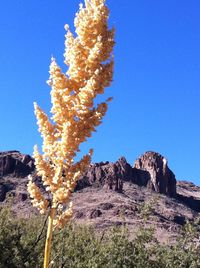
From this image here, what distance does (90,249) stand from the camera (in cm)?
3828

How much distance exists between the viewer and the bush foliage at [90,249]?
109 feet

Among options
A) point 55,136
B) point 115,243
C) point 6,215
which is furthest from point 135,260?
point 55,136

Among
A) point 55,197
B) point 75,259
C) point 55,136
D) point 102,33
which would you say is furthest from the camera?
point 75,259

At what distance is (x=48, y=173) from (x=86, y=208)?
16854cm

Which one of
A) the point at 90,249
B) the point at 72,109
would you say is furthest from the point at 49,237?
the point at 90,249

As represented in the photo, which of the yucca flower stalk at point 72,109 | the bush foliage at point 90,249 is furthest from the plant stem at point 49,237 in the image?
the bush foliage at point 90,249

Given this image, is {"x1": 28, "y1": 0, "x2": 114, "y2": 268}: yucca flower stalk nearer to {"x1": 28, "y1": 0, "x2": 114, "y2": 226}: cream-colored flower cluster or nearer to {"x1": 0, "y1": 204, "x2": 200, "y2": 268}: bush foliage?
{"x1": 28, "y1": 0, "x2": 114, "y2": 226}: cream-colored flower cluster

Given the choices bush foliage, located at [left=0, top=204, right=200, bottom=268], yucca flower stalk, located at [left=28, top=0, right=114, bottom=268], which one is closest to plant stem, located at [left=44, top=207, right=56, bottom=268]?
yucca flower stalk, located at [left=28, top=0, right=114, bottom=268]

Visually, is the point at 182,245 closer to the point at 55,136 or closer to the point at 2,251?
the point at 2,251

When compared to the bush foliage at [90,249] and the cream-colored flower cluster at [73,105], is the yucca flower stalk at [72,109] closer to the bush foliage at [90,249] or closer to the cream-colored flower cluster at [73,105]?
the cream-colored flower cluster at [73,105]

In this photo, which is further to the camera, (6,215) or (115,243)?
(115,243)

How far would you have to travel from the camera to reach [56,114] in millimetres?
7012

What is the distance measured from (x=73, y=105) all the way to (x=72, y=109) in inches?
6.1

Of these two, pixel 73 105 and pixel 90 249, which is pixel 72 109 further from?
pixel 90 249
